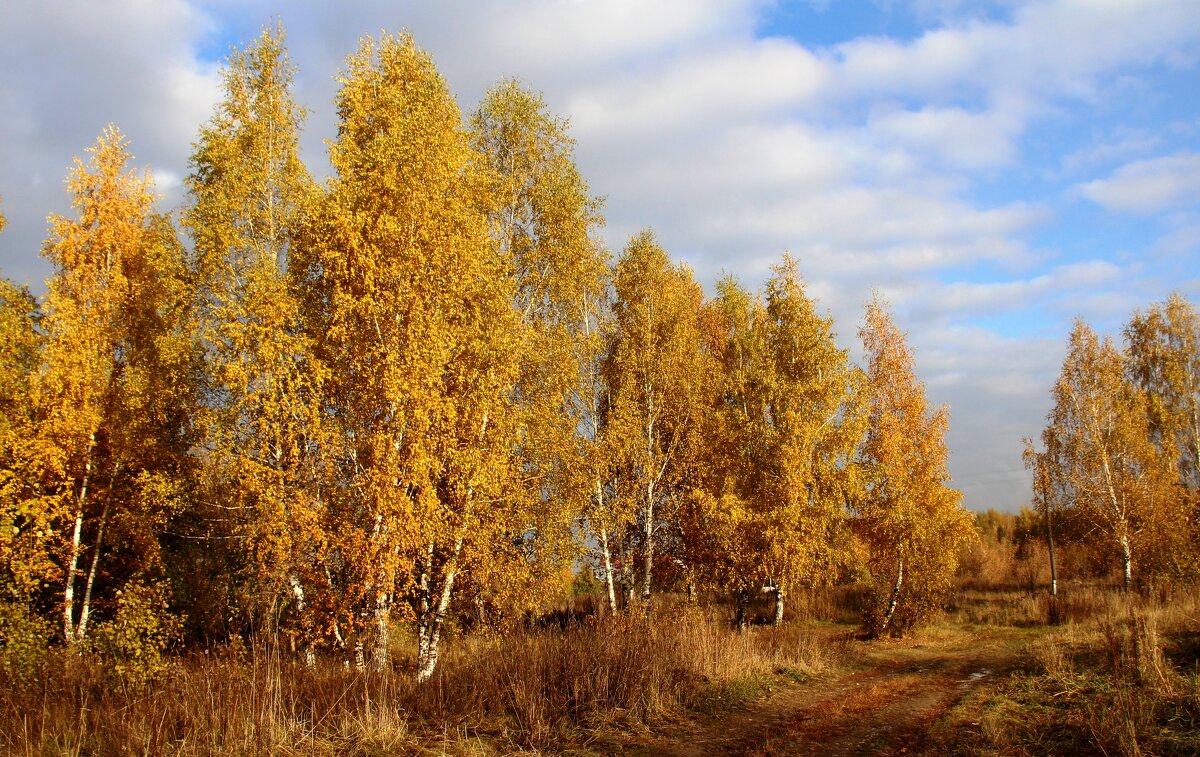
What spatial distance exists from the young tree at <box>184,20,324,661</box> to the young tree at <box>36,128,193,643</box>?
1605 millimetres

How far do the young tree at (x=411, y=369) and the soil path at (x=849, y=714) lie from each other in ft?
18.9

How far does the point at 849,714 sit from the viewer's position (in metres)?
10.7

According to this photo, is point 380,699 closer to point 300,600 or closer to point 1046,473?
point 300,600

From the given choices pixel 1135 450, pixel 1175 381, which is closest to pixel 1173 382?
pixel 1175 381

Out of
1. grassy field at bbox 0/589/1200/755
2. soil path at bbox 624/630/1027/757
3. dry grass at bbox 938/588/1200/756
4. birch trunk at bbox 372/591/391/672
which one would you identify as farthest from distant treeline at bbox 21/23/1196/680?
dry grass at bbox 938/588/1200/756

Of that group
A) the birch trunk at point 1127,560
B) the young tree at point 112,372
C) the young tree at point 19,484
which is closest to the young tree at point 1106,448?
the birch trunk at point 1127,560

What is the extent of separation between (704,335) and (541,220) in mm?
13847

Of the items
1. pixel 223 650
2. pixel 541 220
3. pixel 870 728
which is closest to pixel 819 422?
pixel 541 220

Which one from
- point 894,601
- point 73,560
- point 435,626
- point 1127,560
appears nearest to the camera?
Answer: point 435,626

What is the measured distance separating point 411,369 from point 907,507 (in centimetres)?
1778

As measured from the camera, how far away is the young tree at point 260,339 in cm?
1227

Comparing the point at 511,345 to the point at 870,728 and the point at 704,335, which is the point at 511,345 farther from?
the point at 704,335

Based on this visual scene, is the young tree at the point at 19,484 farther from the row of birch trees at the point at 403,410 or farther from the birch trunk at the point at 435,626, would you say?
the birch trunk at the point at 435,626

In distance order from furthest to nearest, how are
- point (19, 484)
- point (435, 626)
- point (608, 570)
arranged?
1. point (608, 570)
2. point (19, 484)
3. point (435, 626)
